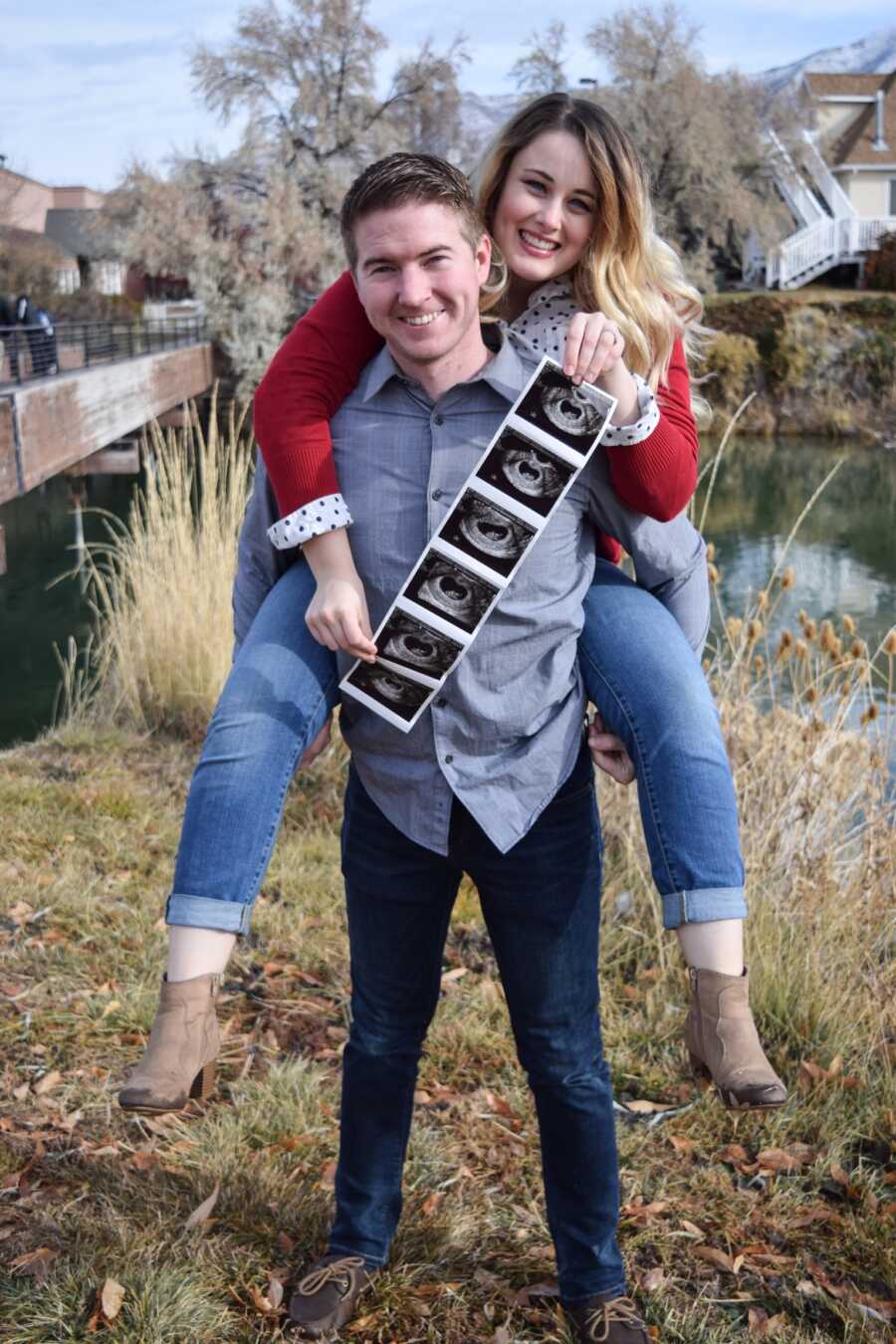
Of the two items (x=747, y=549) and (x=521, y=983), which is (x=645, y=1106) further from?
(x=747, y=549)

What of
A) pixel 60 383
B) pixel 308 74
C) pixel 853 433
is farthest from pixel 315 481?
pixel 308 74

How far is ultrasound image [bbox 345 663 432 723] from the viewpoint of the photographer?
77.2 inches

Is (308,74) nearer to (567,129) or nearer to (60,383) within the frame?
(60,383)

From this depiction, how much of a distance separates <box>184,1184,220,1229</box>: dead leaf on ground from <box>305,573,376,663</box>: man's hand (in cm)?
139

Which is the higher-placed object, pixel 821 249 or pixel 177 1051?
pixel 821 249

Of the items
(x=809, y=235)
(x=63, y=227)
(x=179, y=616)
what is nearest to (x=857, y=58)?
(x=809, y=235)

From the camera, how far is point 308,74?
Answer: 92.4 ft

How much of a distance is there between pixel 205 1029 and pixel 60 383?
867 centimetres

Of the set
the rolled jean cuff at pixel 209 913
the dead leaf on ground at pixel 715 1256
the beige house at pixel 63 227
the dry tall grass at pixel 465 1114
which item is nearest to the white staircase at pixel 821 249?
the beige house at pixel 63 227

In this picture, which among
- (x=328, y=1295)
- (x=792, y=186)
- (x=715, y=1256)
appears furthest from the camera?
(x=792, y=186)

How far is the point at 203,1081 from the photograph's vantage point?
1.82m

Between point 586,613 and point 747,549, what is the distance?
12.7m

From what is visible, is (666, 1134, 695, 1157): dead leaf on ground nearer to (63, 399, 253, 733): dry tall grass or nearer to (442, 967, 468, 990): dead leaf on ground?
(442, 967, 468, 990): dead leaf on ground

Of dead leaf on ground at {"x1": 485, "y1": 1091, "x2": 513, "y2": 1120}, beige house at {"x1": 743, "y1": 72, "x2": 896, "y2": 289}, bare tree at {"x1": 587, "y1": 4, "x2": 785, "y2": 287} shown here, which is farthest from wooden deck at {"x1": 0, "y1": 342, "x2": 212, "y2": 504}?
beige house at {"x1": 743, "y1": 72, "x2": 896, "y2": 289}
